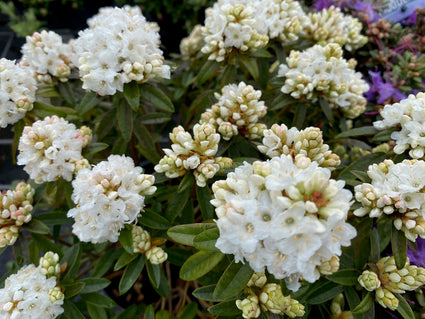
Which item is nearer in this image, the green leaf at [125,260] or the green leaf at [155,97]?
the green leaf at [125,260]

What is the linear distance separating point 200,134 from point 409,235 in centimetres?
64

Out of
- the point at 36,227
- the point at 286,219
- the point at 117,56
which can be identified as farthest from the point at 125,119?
the point at 286,219

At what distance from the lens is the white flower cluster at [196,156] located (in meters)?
1.05

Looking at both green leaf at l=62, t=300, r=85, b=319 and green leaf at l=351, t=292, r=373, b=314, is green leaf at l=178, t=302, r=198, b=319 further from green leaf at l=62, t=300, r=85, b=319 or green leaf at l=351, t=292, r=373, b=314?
green leaf at l=351, t=292, r=373, b=314

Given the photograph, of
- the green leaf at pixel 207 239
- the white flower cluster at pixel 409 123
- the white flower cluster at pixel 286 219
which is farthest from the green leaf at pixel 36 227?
the white flower cluster at pixel 409 123

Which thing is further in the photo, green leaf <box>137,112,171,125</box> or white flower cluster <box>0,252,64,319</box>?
green leaf <box>137,112,171,125</box>

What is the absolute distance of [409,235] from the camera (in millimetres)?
915

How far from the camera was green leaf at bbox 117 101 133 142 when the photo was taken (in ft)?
4.42

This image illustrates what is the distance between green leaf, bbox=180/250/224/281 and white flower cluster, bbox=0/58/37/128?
0.85m

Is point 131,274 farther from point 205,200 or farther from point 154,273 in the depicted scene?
point 205,200

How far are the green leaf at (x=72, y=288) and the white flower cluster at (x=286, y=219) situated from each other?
25.5 inches

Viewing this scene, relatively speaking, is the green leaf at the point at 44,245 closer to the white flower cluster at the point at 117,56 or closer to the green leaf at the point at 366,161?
the white flower cluster at the point at 117,56

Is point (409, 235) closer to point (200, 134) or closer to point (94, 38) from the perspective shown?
point (200, 134)

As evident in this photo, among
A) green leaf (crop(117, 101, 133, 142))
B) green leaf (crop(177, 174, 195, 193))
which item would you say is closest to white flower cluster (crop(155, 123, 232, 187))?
green leaf (crop(177, 174, 195, 193))
